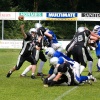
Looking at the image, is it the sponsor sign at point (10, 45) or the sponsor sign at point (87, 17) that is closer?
the sponsor sign at point (10, 45)

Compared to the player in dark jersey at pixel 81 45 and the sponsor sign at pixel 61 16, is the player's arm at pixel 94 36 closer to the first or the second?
the player in dark jersey at pixel 81 45

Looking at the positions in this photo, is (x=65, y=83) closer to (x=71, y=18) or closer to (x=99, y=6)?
(x=71, y=18)

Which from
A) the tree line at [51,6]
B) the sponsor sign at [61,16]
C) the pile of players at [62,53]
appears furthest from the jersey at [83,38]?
the tree line at [51,6]

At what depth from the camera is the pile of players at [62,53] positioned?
12.1 meters

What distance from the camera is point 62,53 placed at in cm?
1263

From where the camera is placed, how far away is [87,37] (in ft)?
44.3

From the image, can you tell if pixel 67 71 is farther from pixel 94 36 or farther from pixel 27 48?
pixel 27 48

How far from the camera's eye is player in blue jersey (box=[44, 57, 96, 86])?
A: 11992 millimetres

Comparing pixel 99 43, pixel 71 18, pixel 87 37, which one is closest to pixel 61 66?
pixel 87 37

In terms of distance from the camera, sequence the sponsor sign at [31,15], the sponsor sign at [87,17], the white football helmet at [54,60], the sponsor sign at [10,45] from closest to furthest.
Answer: the white football helmet at [54,60], the sponsor sign at [10,45], the sponsor sign at [31,15], the sponsor sign at [87,17]

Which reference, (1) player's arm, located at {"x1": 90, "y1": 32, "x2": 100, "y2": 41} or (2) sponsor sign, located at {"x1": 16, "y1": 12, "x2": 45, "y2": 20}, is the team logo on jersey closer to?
(2) sponsor sign, located at {"x1": 16, "y1": 12, "x2": 45, "y2": 20}

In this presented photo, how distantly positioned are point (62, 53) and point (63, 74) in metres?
0.74

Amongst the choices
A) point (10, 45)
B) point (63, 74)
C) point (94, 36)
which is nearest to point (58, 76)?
Result: point (63, 74)

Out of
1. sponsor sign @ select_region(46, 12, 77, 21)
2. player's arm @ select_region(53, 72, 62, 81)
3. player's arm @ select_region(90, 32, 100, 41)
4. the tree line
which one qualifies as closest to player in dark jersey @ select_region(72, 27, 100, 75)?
player's arm @ select_region(90, 32, 100, 41)
